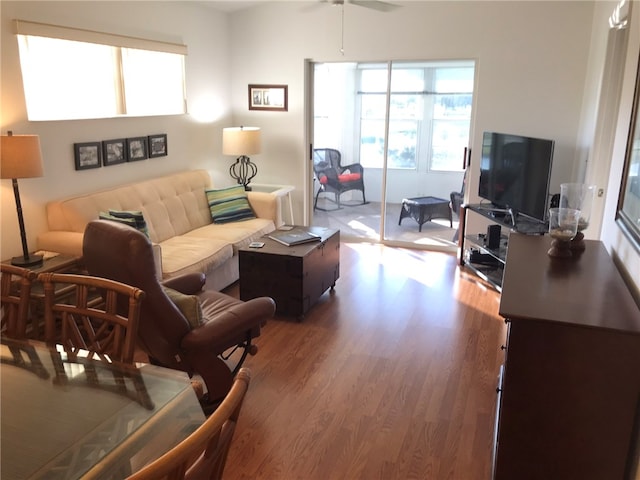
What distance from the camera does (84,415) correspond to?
165 centimetres

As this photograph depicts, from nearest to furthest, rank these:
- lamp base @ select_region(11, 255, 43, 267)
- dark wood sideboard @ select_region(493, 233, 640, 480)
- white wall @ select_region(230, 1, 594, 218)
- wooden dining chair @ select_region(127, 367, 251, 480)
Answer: wooden dining chair @ select_region(127, 367, 251, 480)
dark wood sideboard @ select_region(493, 233, 640, 480)
lamp base @ select_region(11, 255, 43, 267)
white wall @ select_region(230, 1, 594, 218)

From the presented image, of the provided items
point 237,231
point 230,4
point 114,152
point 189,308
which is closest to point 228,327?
point 189,308

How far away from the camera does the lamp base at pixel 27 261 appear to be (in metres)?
3.29

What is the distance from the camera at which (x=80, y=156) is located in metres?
4.05

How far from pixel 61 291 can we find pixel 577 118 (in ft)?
15.1

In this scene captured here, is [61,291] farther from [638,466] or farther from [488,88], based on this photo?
[488,88]

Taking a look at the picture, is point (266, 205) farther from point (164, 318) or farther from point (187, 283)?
point (164, 318)

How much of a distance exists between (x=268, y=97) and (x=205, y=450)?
5.29 m

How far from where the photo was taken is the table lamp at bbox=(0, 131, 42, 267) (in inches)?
122

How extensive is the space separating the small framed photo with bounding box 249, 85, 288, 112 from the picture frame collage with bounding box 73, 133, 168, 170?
4.43 ft

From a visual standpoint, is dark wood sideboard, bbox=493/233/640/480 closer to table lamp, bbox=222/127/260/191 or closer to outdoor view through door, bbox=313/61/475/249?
outdoor view through door, bbox=313/61/475/249

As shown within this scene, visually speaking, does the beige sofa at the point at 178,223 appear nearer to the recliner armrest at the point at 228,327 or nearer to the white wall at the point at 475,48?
the recliner armrest at the point at 228,327

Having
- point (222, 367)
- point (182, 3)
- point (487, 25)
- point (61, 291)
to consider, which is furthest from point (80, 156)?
point (487, 25)

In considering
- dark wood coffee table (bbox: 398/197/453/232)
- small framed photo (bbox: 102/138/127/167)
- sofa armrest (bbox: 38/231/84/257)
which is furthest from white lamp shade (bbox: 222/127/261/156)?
sofa armrest (bbox: 38/231/84/257)
